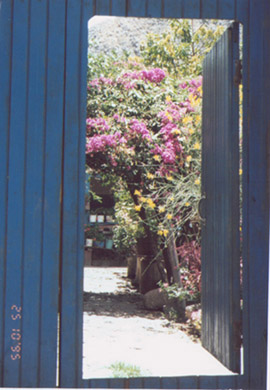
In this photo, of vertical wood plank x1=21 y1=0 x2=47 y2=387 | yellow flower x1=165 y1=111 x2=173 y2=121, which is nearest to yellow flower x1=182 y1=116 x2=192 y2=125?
yellow flower x1=165 y1=111 x2=173 y2=121

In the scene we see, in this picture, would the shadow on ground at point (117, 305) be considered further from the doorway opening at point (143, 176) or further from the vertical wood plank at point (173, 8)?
the vertical wood plank at point (173, 8)

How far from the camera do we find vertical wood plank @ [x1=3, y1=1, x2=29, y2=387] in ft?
10.8

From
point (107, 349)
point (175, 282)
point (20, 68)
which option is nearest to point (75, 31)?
point (20, 68)

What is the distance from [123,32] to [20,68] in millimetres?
13531

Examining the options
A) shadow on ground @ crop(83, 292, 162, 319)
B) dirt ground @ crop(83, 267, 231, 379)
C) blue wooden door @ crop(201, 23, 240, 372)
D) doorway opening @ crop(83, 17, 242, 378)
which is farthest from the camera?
shadow on ground @ crop(83, 292, 162, 319)

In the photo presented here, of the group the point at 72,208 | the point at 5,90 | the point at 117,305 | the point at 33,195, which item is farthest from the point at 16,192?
the point at 117,305

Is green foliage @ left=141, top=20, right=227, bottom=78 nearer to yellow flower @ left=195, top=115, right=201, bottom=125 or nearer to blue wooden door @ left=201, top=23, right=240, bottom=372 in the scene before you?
yellow flower @ left=195, top=115, right=201, bottom=125

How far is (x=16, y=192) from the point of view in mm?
3330

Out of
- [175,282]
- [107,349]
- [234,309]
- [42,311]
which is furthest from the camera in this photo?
[175,282]

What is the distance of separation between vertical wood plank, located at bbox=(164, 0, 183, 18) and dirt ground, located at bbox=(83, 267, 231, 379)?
232 centimetres

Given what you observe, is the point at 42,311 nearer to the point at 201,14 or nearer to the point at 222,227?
the point at 222,227

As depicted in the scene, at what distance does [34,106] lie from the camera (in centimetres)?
337

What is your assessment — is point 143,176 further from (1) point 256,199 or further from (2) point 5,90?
(2) point 5,90

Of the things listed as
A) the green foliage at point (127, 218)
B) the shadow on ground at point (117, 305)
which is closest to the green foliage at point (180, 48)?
the green foliage at point (127, 218)
